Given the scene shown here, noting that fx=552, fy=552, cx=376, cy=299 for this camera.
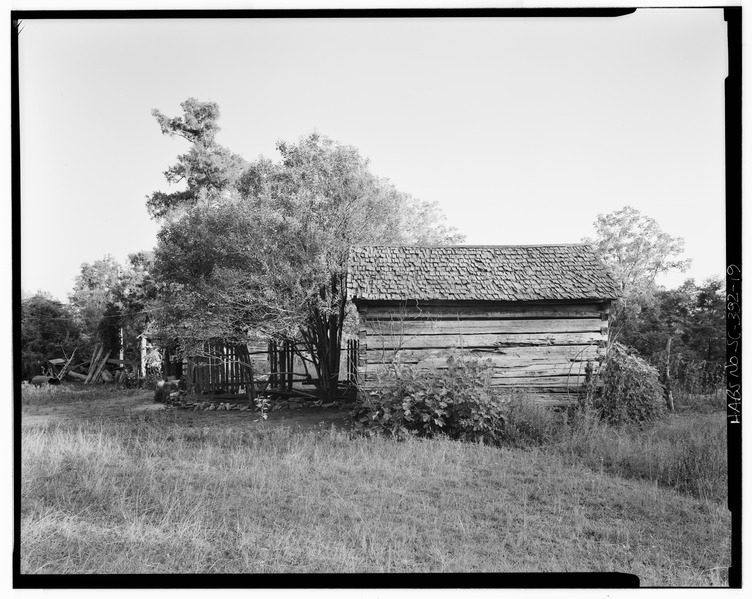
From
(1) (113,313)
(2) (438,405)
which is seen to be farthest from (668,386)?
(1) (113,313)

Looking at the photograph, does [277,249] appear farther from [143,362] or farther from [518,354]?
[143,362]

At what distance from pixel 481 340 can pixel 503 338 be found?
0.48m

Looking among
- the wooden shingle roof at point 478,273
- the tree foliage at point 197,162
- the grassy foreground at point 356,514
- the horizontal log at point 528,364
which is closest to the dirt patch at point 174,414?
the horizontal log at point 528,364

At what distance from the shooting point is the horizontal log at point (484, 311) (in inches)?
455

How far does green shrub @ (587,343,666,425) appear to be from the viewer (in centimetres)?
1091

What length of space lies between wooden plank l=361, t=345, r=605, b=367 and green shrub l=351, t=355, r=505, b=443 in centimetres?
123

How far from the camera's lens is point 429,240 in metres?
19.6

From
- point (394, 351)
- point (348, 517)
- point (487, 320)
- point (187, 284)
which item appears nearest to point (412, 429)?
point (394, 351)

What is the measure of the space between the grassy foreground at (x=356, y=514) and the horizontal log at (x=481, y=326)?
11.4 feet

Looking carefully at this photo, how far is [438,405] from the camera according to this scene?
9.63 metres

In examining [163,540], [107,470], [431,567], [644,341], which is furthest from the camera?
[644,341]

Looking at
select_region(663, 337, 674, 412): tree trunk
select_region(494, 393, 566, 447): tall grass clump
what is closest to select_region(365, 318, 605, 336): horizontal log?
select_region(663, 337, 674, 412): tree trunk

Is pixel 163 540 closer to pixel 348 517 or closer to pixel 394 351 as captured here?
pixel 348 517

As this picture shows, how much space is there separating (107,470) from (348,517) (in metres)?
3.52
